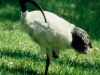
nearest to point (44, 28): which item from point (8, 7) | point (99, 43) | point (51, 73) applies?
point (51, 73)

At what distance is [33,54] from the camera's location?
23.3 ft

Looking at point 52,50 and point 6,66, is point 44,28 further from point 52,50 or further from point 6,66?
point 6,66

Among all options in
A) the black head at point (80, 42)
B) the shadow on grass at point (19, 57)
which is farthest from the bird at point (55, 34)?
the shadow on grass at point (19, 57)

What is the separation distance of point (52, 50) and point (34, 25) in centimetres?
58

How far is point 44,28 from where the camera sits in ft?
18.3

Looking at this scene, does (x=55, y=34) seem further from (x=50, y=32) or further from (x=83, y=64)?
(x=83, y=64)

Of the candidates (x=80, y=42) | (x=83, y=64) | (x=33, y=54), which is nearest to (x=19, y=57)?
(x=33, y=54)

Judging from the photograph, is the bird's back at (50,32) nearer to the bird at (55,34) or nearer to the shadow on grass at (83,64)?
the bird at (55,34)

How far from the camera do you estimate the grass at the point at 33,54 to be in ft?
20.3

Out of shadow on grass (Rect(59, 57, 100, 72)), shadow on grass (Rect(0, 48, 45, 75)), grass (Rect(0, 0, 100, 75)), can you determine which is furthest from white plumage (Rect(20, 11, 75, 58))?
shadow on grass (Rect(59, 57, 100, 72))

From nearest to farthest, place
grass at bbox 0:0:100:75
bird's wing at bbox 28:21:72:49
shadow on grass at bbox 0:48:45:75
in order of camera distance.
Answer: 1. bird's wing at bbox 28:21:72:49
2. shadow on grass at bbox 0:48:45:75
3. grass at bbox 0:0:100:75

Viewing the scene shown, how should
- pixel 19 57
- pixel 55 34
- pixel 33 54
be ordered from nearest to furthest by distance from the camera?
pixel 55 34 < pixel 19 57 < pixel 33 54

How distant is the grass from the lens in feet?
20.3

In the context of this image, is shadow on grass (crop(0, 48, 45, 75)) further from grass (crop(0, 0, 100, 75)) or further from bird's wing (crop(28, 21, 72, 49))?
bird's wing (crop(28, 21, 72, 49))
